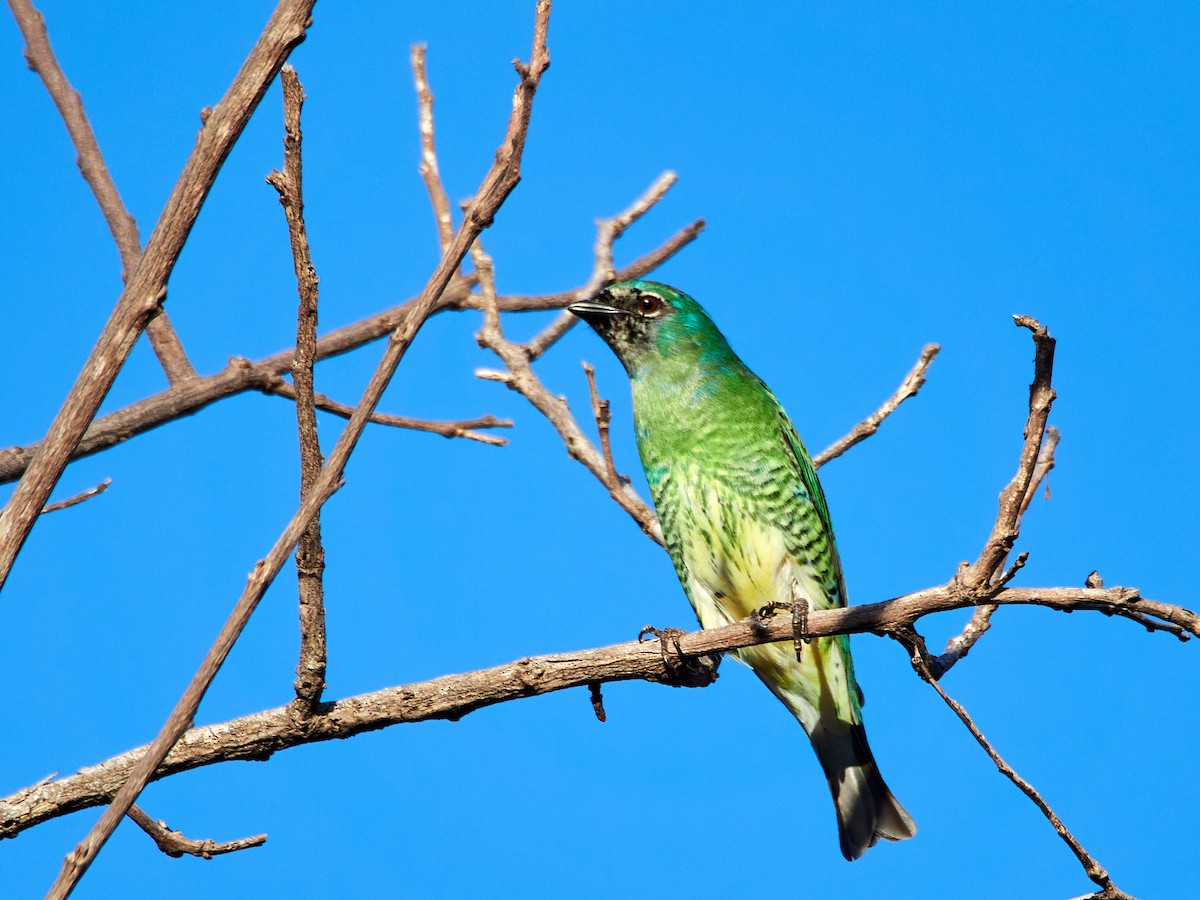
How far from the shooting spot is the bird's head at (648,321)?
540cm

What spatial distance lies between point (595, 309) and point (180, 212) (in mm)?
3291

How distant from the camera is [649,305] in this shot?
5449mm

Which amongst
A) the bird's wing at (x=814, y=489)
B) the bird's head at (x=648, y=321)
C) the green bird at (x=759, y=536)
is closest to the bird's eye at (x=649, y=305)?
the bird's head at (x=648, y=321)

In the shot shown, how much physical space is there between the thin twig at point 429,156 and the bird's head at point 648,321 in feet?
2.49

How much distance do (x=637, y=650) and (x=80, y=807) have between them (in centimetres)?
161

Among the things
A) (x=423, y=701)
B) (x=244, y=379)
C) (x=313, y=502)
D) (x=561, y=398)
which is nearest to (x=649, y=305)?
(x=561, y=398)

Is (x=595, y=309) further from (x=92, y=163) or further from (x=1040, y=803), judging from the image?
(x=1040, y=803)

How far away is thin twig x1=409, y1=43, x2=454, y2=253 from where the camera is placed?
4.64 m

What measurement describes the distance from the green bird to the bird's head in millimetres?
57

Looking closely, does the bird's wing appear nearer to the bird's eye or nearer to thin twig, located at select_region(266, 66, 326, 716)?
the bird's eye

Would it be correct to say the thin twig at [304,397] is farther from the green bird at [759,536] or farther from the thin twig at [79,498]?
the green bird at [759,536]

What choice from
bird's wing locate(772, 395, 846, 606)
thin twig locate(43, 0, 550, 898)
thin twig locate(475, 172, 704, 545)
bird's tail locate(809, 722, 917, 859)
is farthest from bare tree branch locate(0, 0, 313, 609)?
bird's tail locate(809, 722, 917, 859)

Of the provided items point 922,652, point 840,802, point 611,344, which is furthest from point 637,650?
point 611,344

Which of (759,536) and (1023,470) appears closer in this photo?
(1023,470)
